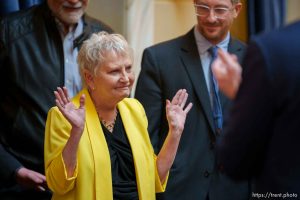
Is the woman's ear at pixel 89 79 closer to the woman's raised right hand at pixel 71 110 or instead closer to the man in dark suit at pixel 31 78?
the woman's raised right hand at pixel 71 110

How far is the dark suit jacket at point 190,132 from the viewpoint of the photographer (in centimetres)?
248

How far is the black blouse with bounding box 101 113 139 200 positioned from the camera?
2018mm

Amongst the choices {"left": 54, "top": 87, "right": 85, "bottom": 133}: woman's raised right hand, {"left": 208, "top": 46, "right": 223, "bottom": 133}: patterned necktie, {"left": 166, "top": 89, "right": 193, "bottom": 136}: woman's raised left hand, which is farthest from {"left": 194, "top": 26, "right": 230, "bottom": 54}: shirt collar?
{"left": 54, "top": 87, "right": 85, "bottom": 133}: woman's raised right hand

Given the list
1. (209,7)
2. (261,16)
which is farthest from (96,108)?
(261,16)

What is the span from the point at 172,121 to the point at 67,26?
0.75 meters

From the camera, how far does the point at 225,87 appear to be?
1.44m

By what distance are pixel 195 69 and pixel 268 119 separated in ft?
4.00

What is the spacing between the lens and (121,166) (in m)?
2.05

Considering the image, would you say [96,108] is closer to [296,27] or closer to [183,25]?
[296,27]

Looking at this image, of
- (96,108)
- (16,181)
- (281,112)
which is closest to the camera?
(281,112)

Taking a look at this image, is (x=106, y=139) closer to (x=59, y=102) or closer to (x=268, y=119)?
(x=59, y=102)

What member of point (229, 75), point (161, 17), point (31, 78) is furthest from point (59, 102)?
point (161, 17)

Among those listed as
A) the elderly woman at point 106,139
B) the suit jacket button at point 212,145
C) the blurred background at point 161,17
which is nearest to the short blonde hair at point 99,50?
the elderly woman at point 106,139

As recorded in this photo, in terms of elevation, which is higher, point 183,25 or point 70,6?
point 70,6
